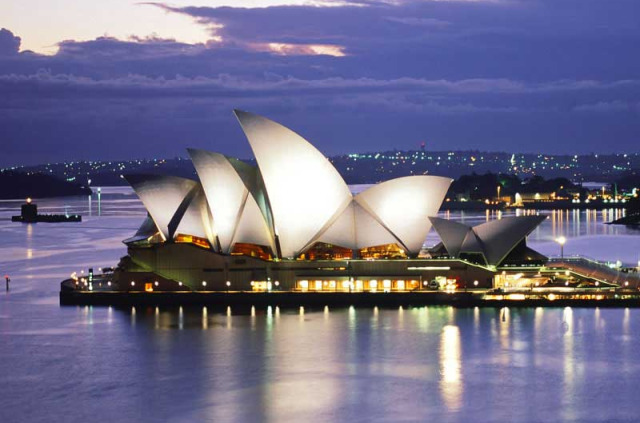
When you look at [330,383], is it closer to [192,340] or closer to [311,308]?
[192,340]

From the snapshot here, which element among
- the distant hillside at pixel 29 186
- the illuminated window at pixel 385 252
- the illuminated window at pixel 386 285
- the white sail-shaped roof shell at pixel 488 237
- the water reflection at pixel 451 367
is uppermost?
the distant hillside at pixel 29 186

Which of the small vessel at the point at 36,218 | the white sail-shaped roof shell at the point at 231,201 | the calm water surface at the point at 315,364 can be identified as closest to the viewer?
the calm water surface at the point at 315,364

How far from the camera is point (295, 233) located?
119 ft

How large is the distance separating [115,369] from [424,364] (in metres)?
7.53

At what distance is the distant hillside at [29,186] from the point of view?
168750 millimetres

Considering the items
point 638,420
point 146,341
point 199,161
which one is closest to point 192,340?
point 146,341

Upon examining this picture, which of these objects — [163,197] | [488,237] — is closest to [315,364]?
[488,237]

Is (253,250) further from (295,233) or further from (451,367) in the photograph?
(451,367)

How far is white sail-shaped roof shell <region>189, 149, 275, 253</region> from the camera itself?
36.1 meters

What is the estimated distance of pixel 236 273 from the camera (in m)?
35.9

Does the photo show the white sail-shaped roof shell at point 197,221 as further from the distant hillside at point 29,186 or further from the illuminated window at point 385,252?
the distant hillside at point 29,186

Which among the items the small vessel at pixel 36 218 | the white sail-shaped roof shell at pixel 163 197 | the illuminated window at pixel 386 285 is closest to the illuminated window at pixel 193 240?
the white sail-shaped roof shell at pixel 163 197

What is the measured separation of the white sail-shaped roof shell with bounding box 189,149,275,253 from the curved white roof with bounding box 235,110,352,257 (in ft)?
2.29

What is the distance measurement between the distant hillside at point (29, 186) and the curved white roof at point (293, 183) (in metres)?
139
